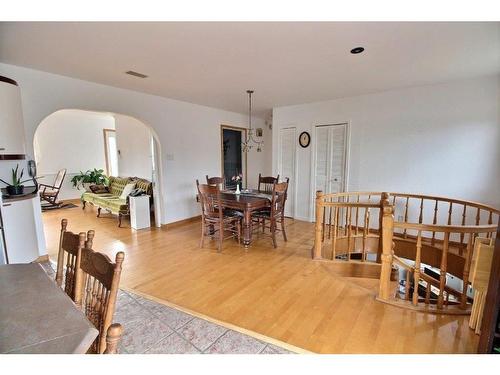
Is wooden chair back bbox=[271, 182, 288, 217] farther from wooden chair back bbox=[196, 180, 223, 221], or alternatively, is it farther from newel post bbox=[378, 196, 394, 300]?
newel post bbox=[378, 196, 394, 300]

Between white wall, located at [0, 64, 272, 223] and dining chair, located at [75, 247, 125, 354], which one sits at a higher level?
white wall, located at [0, 64, 272, 223]

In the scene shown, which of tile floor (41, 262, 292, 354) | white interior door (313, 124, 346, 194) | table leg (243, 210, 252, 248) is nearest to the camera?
tile floor (41, 262, 292, 354)

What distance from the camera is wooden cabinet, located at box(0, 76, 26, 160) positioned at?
2605mm

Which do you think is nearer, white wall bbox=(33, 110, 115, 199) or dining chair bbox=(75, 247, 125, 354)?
dining chair bbox=(75, 247, 125, 354)

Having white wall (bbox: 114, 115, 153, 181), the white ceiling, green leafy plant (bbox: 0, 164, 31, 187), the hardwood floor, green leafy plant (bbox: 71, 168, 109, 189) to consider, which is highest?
the white ceiling

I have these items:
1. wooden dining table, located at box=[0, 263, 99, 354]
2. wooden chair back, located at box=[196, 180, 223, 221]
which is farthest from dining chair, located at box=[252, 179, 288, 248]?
wooden dining table, located at box=[0, 263, 99, 354]

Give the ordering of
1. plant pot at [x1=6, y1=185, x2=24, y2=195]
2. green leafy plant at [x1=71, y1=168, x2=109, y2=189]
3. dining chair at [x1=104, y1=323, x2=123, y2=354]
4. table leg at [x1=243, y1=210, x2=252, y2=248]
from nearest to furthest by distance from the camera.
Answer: dining chair at [x1=104, y1=323, x2=123, y2=354] → plant pot at [x1=6, y1=185, x2=24, y2=195] → table leg at [x1=243, y1=210, x2=252, y2=248] → green leafy plant at [x1=71, y1=168, x2=109, y2=189]

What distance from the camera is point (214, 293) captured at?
95.7 inches

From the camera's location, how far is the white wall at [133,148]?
6098mm

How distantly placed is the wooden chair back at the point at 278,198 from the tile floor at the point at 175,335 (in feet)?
6.48

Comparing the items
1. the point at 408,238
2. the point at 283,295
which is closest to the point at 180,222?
the point at 283,295

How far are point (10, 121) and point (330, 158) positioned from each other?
15.0ft

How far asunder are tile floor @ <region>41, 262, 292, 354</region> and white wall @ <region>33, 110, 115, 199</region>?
6754mm

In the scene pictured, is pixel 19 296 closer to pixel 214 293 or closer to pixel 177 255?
pixel 214 293
